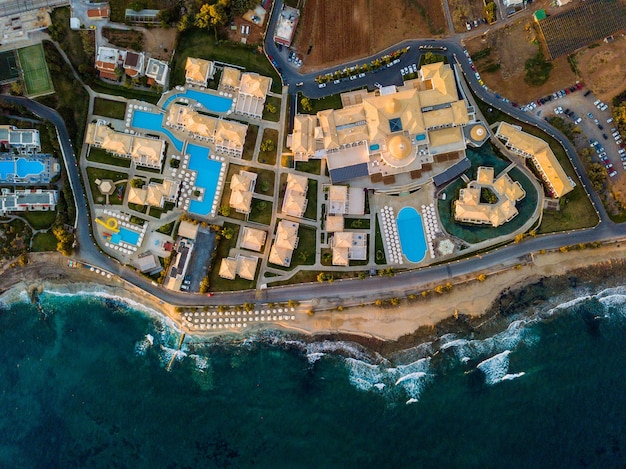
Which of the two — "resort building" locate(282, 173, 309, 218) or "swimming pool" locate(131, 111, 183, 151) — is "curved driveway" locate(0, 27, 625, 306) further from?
"swimming pool" locate(131, 111, 183, 151)

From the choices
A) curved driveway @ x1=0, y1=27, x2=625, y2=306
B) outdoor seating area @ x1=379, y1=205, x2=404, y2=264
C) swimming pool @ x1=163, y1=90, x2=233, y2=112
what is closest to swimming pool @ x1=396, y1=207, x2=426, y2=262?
outdoor seating area @ x1=379, y1=205, x2=404, y2=264

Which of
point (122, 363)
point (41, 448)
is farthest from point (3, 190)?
point (41, 448)

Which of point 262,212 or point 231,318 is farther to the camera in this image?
point 262,212

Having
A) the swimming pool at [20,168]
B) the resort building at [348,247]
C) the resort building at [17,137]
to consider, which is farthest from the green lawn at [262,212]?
the resort building at [17,137]

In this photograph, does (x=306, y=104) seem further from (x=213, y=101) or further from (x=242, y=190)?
(x=242, y=190)

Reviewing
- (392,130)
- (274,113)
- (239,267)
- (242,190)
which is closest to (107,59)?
(274,113)

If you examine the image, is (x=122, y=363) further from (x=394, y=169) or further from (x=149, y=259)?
(x=394, y=169)
